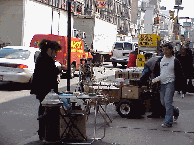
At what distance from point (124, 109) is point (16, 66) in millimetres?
6165

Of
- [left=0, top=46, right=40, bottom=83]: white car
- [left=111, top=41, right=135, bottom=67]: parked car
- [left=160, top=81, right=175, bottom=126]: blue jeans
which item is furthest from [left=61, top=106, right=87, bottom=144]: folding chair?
[left=111, top=41, right=135, bottom=67]: parked car

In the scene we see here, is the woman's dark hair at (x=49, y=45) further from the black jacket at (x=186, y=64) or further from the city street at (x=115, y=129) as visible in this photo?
the black jacket at (x=186, y=64)

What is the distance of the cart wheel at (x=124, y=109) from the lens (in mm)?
10406

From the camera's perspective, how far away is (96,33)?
122ft

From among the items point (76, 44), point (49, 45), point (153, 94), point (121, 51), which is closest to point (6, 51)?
point (76, 44)

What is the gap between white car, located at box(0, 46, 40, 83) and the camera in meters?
15.4

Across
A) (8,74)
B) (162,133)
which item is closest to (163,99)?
(162,133)

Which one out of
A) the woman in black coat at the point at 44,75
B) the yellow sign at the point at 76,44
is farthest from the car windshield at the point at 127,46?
the woman in black coat at the point at 44,75

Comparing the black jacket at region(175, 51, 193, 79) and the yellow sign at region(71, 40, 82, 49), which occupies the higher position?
the yellow sign at region(71, 40, 82, 49)

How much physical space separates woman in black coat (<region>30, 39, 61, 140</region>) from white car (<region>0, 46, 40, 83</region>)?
8.25m

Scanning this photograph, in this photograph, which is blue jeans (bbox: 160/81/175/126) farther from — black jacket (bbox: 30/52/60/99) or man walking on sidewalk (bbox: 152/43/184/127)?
black jacket (bbox: 30/52/60/99)

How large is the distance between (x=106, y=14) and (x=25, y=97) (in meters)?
76.2

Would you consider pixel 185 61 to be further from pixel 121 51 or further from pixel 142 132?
pixel 121 51

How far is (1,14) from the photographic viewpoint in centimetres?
2573
